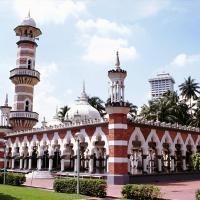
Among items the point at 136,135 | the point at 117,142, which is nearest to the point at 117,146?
the point at 117,142

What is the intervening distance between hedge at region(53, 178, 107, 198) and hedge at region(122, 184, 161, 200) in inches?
56.6

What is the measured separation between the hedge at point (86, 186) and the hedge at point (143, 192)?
56.6 inches

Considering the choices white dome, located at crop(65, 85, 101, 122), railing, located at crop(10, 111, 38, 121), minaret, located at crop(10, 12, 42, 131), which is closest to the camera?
white dome, located at crop(65, 85, 101, 122)

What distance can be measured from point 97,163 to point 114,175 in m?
6.95

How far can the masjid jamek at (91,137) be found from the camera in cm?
2639

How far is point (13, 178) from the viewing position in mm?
22328

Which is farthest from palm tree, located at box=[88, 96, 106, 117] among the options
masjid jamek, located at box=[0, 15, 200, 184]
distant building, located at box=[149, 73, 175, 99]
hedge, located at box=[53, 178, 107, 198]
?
distant building, located at box=[149, 73, 175, 99]

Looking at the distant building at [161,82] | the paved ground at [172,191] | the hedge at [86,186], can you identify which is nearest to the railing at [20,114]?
the paved ground at [172,191]

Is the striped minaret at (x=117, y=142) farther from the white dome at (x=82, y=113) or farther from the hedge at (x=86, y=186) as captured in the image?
the white dome at (x=82, y=113)

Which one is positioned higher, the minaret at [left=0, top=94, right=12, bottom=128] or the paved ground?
the minaret at [left=0, top=94, right=12, bottom=128]

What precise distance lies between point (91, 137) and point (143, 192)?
560 inches

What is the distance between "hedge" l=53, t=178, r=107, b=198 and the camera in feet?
55.4

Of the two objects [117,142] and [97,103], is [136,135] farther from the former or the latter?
[97,103]

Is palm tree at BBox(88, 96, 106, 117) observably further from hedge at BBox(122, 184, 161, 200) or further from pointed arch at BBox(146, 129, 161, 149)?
hedge at BBox(122, 184, 161, 200)
